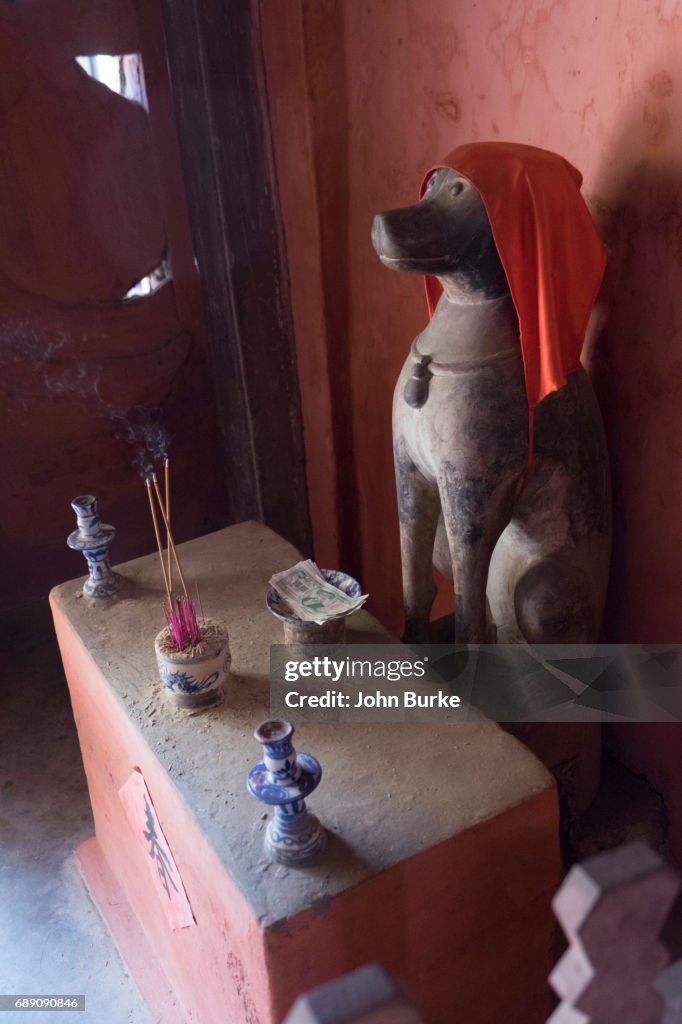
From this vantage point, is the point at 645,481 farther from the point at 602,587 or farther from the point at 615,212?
the point at 615,212

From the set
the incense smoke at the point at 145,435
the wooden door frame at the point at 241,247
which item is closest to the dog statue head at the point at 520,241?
the wooden door frame at the point at 241,247

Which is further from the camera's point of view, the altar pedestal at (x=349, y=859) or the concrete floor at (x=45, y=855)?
the concrete floor at (x=45, y=855)

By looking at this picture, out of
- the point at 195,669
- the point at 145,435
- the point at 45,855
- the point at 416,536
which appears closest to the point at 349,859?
the point at 195,669

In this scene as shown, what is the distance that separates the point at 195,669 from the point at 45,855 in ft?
3.63

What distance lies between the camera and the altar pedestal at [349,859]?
1263 mm

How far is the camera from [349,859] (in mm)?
1300

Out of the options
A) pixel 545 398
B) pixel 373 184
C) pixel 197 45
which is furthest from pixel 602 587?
pixel 197 45

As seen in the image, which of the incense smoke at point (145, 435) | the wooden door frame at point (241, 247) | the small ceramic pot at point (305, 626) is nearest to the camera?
the small ceramic pot at point (305, 626)

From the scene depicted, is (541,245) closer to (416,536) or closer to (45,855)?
(416,536)

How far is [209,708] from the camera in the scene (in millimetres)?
1660

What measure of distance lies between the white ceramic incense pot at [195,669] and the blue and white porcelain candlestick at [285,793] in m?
0.34

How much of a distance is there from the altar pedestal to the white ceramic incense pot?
1.2 inches

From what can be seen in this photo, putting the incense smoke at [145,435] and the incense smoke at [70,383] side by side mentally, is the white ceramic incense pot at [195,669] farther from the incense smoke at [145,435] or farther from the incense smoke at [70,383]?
the incense smoke at [145,435]

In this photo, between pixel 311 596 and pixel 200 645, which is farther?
pixel 311 596
